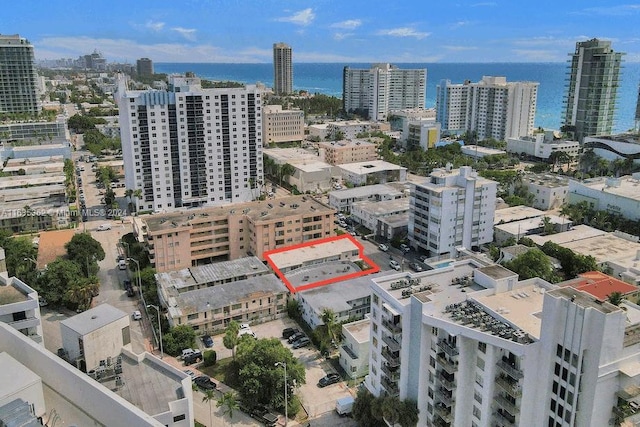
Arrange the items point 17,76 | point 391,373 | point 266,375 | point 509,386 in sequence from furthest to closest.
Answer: point 17,76 → point 266,375 → point 391,373 → point 509,386

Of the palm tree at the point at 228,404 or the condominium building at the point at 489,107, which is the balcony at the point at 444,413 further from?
the condominium building at the point at 489,107

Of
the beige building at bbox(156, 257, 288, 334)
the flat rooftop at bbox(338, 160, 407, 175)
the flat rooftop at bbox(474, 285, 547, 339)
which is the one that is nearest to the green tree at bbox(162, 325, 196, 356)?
the beige building at bbox(156, 257, 288, 334)

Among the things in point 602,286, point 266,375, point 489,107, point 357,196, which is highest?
point 489,107

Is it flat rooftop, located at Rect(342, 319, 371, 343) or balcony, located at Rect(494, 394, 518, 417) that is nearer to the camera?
balcony, located at Rect(494, 394, 518, 417)

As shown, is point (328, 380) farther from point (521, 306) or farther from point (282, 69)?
point (282, 69)

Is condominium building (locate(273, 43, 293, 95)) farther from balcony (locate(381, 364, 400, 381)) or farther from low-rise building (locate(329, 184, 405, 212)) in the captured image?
balcony (locate(381, 364, 400, 381))

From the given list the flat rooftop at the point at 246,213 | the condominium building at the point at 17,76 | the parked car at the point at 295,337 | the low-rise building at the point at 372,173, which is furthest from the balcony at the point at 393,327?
the condominium building at the point at 17,76

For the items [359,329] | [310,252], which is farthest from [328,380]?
[310,252]
